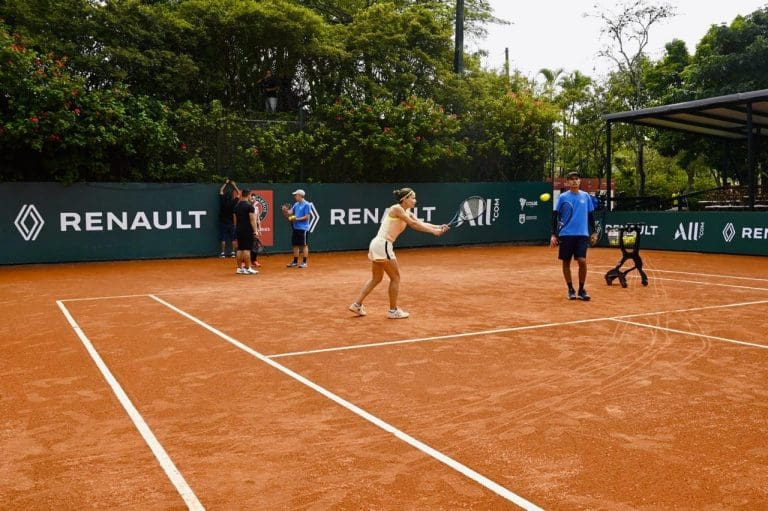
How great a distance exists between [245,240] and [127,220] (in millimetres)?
5547

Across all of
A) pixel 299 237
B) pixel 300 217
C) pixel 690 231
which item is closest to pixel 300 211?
pixel 300 217

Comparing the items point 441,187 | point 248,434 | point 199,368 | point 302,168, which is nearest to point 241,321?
point 199,368

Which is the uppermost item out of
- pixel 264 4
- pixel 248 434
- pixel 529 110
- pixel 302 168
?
pixel 264 4

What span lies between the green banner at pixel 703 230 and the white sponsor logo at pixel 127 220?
559 inches

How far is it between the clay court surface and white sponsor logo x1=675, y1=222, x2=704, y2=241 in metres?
11.3

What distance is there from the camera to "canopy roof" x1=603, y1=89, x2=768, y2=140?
20.2 m

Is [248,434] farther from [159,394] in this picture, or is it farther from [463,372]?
[463,372]

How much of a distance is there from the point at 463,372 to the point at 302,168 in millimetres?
16765

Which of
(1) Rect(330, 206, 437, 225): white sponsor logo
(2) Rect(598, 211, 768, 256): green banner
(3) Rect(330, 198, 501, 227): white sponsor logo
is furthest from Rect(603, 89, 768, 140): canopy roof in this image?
(1) Rect(330, 206, 437, 225): white sponsor logo

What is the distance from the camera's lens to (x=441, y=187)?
23.8 meters

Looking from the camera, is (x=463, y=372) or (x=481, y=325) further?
(x=481, y=325)

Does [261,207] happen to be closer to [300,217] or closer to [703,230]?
[300,217]

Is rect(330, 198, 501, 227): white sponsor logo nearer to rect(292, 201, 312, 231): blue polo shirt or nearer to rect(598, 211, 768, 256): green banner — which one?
rect(598, 211, 768, 256): green banner

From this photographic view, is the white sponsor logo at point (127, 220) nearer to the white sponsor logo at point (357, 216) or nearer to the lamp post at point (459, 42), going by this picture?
the white sponsor logo at point (357, 216)
